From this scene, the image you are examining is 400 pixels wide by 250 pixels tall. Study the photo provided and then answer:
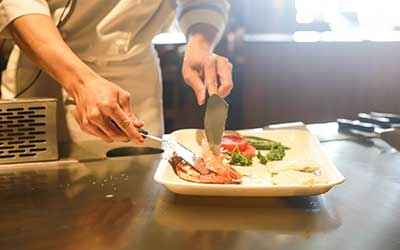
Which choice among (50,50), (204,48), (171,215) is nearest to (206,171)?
(171,215)

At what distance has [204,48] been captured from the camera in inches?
45.4

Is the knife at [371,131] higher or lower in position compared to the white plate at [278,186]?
lower

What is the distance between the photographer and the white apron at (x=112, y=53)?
116cm

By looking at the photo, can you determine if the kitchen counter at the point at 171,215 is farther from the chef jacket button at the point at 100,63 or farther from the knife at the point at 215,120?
the chef jacket button at the point at 100,63

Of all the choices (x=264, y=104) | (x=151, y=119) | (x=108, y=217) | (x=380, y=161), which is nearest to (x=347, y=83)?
(x=264, y=104)

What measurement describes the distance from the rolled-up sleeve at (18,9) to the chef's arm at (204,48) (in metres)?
0.30

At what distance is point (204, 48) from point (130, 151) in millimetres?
282

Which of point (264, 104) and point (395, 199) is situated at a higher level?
point (395, 199)

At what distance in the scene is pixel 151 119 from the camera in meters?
1.31

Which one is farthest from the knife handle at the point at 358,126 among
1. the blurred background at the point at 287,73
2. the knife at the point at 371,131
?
the blurred background at the point at 287,73

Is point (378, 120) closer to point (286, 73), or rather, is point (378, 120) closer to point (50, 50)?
point (50, 50)

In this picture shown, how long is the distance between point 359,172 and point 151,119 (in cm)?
57

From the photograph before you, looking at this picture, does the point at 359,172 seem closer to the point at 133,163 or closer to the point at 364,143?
the point at 364,143

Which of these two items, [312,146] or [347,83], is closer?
[312,146]
